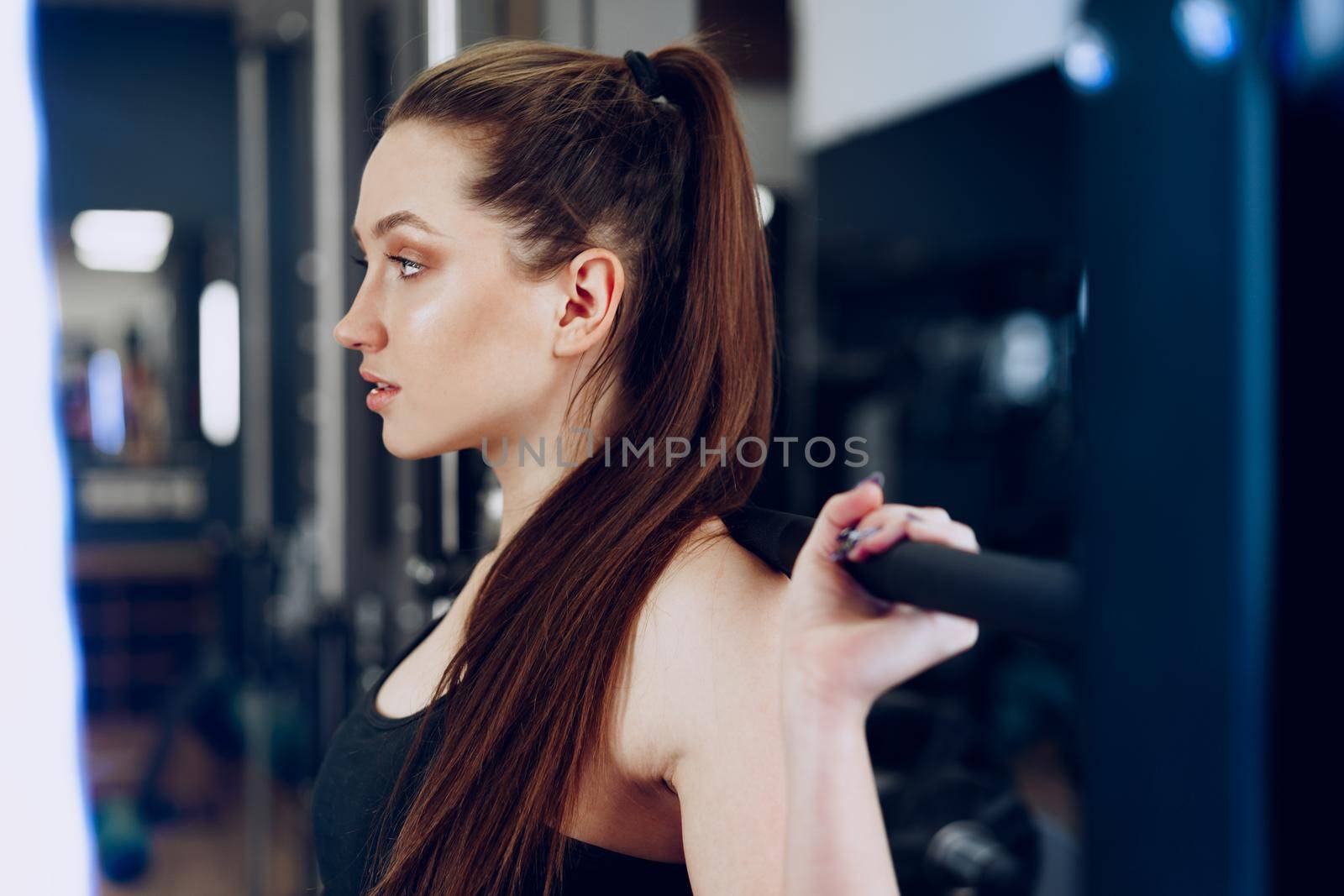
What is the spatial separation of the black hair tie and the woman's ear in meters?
0.15

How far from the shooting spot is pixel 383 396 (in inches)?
37.8

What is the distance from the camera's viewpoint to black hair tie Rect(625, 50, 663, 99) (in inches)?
37.2

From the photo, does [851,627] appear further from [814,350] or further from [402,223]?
[814,350]

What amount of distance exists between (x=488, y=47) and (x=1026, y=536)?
1.80 meters

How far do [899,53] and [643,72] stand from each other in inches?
69.8

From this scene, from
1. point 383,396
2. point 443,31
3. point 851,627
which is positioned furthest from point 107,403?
point 851,627

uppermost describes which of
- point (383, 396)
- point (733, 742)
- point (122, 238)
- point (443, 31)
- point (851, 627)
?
point (122, 238)

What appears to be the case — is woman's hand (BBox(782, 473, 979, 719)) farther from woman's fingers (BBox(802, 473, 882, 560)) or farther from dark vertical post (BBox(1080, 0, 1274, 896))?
dark vertical post (BBox(1080, 0, 1274, 896))

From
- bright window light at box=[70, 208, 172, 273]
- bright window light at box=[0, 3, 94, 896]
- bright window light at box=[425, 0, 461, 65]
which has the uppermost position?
bright window light at box=[70, 208, 172, 273]

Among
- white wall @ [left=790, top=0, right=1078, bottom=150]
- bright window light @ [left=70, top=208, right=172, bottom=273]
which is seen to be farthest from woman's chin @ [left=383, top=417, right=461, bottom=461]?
bright window light @ [left=70, top=208, right=172, bottom=273]

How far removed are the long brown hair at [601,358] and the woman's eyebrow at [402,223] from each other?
4cm

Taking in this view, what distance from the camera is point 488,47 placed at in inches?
39.6

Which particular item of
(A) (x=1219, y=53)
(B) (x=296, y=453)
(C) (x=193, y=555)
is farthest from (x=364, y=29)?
(C) (x=193, y=555)

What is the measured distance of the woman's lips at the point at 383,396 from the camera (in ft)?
3.10
